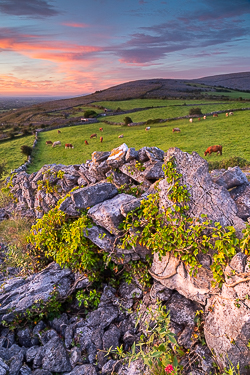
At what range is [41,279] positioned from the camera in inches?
318

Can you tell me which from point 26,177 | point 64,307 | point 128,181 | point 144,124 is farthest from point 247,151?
point 144,124

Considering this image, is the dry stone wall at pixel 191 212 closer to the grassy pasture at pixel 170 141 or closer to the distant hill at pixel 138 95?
the grassy pasture at pixel 170 141

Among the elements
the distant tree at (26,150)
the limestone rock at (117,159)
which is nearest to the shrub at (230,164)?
the limestone rock at (117,159)

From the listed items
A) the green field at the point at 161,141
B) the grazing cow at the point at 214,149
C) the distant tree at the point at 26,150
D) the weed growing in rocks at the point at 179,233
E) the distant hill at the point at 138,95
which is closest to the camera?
the weed growing in rocks at the point at 179,233

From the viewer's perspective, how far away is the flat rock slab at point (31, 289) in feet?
24.0

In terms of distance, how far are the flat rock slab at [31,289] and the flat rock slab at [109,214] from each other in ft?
7.50

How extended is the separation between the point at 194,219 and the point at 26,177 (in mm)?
11368

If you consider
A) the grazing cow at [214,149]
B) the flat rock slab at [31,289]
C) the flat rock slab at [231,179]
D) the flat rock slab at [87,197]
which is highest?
the flat rock slab at [231,179]

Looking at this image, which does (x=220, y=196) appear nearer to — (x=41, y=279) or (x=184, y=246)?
(x=184, y=246)

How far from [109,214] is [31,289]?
11.9ft

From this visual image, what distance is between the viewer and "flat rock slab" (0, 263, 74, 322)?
732cm

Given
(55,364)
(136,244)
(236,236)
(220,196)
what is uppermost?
(220,196)

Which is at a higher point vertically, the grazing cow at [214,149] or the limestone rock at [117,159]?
the limestone rock at [117,159]

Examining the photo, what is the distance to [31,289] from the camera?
7.78 metres
